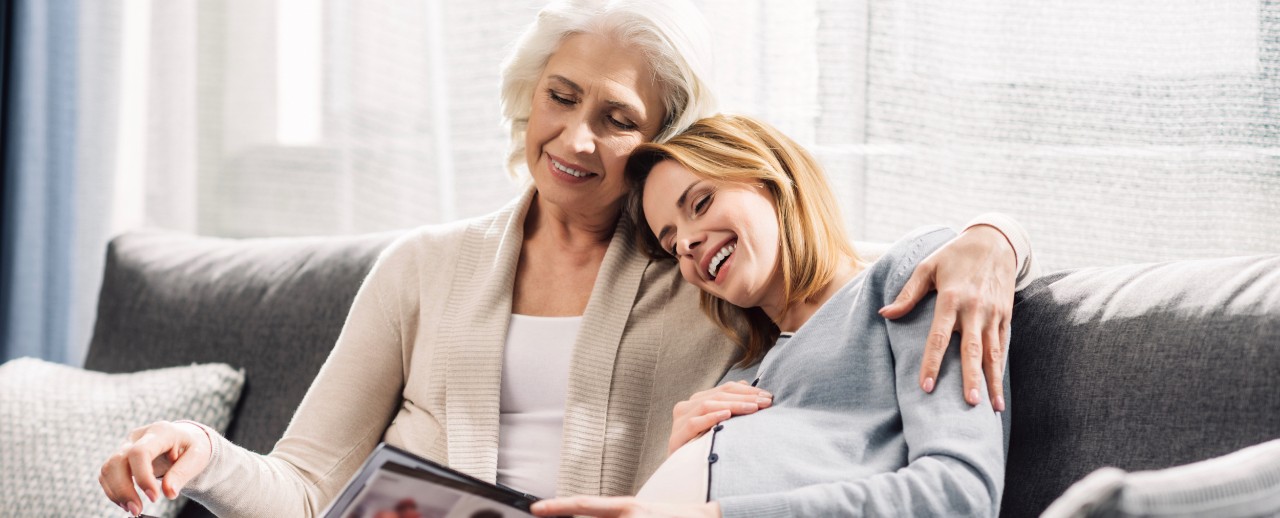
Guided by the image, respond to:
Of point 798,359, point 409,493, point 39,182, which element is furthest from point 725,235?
point 39,182

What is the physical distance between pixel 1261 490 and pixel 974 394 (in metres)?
0.33

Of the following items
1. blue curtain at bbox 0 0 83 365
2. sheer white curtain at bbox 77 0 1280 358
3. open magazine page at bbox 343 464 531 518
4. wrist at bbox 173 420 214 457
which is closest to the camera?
open magazine page at bbox 343 464 531 518

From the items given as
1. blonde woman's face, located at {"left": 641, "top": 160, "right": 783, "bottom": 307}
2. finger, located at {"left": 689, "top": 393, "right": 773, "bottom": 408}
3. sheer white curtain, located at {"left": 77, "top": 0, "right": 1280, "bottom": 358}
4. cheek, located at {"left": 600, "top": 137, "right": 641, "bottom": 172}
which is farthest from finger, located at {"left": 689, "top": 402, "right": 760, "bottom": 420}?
sheer white curtain, located at {"left": 77, "top": 0, "right": 1280, "bottom": 358}

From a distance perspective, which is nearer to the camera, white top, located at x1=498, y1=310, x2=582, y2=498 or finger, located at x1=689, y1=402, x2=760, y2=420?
finger, located at x1=689, y1=402, x2=760, y2=420

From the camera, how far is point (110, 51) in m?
2.70

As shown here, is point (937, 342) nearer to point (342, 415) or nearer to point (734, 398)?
point (734, 398)

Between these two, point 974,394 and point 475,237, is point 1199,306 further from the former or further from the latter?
point 475,237

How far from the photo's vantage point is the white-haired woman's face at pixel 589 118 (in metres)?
1.43

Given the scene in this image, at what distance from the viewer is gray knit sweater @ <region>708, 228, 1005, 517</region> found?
102 centimetres

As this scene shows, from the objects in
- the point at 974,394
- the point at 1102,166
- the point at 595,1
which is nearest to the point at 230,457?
the point at 595,1

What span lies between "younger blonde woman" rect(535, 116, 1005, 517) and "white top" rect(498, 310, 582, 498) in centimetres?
23

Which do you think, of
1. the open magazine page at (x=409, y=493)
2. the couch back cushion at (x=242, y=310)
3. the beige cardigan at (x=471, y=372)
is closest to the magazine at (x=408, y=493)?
the open magazine page at (x=409, y=493)

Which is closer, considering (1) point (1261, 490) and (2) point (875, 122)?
(1) point (1261, 490)

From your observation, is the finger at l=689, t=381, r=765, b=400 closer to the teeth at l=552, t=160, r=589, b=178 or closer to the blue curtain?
the teeth at l=552, t=160, r=589, b=178
